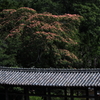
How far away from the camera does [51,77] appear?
2097 centimetres

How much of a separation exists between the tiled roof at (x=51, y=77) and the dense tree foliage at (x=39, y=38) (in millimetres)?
7320

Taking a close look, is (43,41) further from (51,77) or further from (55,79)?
(55,79)

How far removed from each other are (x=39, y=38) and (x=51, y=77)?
9.61m

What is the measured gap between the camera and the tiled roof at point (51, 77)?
19.8 m

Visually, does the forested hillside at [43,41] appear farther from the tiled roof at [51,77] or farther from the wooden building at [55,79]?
the wooden building at [55,79]

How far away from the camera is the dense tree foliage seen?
30.1 meters

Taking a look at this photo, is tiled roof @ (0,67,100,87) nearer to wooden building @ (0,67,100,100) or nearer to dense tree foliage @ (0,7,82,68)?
wooden building @ (0,67,100,100)

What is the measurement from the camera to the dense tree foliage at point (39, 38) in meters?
30.1

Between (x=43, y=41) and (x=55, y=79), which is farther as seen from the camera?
(x=43, y=41)

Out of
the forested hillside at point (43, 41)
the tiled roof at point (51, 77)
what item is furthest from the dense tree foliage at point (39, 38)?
the tiled roof at point (51, 77)

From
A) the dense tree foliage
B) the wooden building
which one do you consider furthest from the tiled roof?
the dense tree foliage

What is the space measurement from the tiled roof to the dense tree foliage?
7.32 meters

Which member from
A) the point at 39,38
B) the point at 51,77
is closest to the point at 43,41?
the point at 39,38

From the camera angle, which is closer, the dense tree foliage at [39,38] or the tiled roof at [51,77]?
the tiled roof at [51,77]
